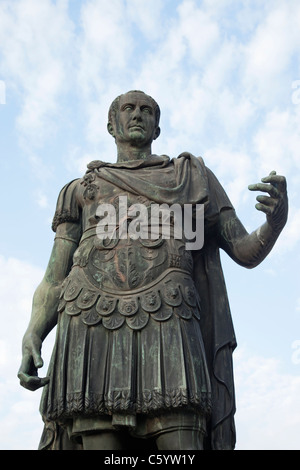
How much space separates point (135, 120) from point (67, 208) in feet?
4.55

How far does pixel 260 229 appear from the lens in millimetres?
8805

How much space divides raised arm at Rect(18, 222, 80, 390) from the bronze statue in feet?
0.05

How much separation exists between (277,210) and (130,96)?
8.44 ft

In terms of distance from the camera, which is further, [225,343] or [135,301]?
[225,343]

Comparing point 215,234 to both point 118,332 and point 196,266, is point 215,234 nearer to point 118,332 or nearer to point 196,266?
point 196,266

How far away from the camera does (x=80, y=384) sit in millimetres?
7762

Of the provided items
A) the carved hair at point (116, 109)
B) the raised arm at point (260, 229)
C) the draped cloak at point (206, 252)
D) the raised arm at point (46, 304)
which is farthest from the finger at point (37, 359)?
the carved hair at point (116, 109)

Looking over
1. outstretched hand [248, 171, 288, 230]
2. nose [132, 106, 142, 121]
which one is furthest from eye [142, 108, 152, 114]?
outstretched hand [248, 171, 288, 230]

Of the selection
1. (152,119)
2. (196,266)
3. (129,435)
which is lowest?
(129,435)

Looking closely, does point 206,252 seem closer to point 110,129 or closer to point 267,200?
point 267,200

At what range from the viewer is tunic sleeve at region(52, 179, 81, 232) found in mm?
9438
